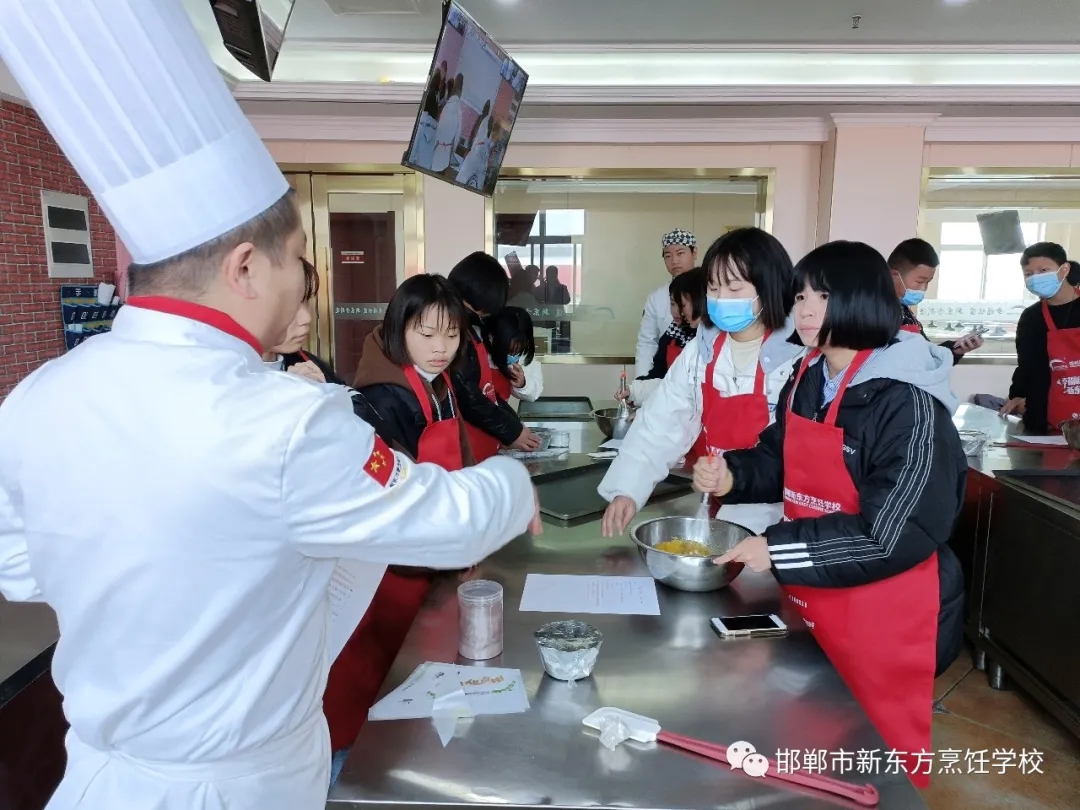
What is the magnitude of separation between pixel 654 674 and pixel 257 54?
1944mm

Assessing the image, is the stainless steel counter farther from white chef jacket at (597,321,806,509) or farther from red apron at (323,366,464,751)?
white chef jacket at (597,321,806,509)

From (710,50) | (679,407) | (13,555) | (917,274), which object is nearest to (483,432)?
(679,407)

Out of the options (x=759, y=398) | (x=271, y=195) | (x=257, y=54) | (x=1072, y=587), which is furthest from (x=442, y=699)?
(x=1072, y=587)

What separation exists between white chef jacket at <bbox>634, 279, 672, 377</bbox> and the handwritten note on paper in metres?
2.69

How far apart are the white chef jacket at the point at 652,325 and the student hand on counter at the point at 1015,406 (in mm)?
1783

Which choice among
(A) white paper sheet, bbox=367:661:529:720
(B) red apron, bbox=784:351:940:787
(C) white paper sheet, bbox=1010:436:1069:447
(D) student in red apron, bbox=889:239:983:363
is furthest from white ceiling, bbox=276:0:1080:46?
(A) white paper sheet, bbox=367:661:529:720

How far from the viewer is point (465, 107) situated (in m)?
2.90

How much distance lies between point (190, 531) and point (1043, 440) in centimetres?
341

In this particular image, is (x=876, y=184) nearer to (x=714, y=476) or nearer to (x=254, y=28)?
(x=714, y=476)

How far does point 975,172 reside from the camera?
184 inches

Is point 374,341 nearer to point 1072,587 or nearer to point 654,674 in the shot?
point 654,674

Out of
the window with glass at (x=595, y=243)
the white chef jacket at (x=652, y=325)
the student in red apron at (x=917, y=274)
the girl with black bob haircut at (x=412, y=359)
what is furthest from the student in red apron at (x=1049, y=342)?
the girl with black bob haircut at (x=412, y=359)

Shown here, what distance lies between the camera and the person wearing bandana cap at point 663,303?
3934 millimetres

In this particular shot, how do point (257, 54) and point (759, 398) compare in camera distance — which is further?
point (257, 54)
